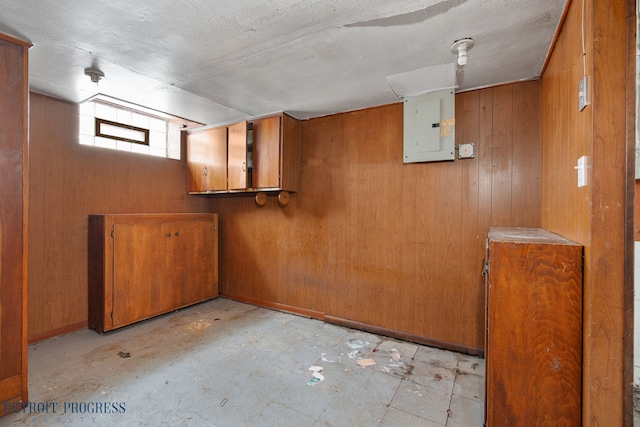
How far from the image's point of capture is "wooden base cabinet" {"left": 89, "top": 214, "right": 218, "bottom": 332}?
2.77 meters

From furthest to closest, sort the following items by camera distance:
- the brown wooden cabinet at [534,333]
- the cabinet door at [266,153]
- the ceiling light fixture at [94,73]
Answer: the cabinet door at [266,153] < the ceiling light fixture at [94,73] < the brown wooden cabinet at [534,333]

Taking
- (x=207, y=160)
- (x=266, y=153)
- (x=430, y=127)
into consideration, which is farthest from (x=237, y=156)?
(x=430, y=127)

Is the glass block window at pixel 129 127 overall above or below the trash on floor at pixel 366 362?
above

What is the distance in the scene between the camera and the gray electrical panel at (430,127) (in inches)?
96.3

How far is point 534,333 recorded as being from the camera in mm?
1246

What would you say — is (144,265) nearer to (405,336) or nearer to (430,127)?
(405,336)

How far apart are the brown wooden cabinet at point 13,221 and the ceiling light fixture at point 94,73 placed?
0.40 meters

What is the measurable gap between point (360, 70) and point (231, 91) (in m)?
1.22

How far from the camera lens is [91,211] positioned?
9.76 ft

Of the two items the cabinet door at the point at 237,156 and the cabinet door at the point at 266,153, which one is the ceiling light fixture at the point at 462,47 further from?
the cabinet door at the point at 237,156

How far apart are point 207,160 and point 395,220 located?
249 centimetres

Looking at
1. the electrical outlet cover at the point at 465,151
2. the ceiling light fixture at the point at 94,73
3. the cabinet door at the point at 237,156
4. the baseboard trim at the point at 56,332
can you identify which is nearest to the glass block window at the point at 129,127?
the ceiling light fixture at the point at 94,73

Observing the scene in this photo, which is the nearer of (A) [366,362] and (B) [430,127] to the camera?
(A) [366,362]

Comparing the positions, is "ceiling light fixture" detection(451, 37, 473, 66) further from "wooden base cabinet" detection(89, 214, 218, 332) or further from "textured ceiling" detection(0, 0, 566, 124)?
"wooden base cabinet" detection(89, 214, 218, 332)
